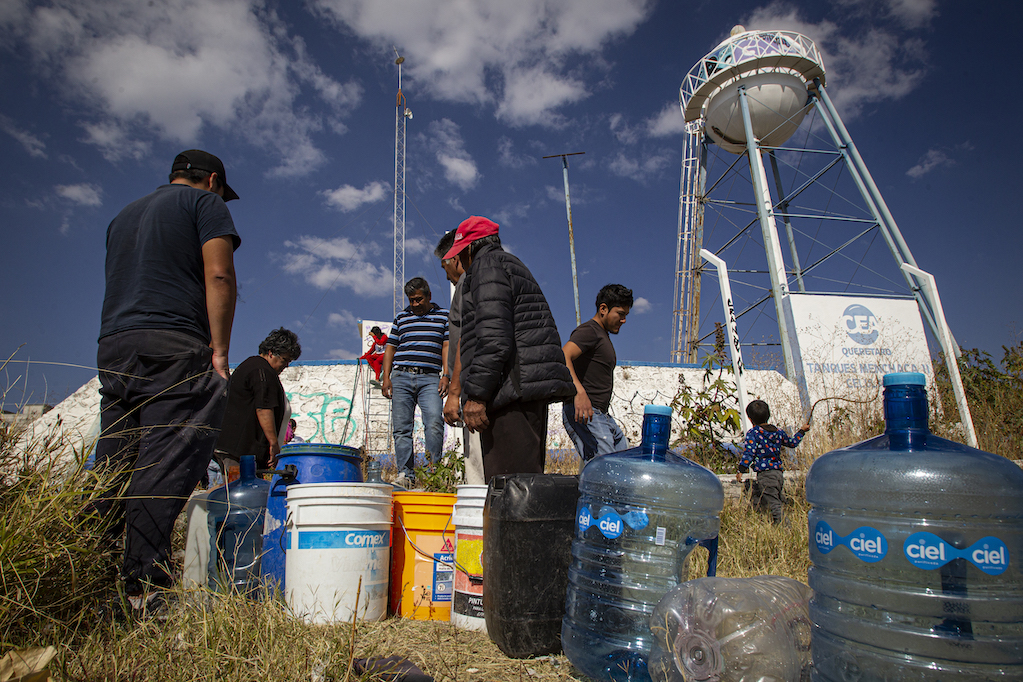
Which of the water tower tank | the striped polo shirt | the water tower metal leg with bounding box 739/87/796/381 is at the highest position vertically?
the water tower tank

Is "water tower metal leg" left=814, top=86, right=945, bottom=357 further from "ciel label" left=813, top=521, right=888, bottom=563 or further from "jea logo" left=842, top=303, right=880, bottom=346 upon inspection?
"ciel label" left=813, top=521, right=888, bottom=563

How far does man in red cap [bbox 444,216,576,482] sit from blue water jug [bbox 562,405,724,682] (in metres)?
0.65

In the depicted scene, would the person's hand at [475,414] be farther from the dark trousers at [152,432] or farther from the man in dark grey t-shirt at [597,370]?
the man in dark grey t-shirt at [597,370]

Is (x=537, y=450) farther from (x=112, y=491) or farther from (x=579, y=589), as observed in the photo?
(x=112, y=491)

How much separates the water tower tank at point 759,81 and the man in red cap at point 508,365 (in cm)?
1175

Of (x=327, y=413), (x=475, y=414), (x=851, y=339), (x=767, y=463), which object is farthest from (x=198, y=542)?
(x=851, y=339)

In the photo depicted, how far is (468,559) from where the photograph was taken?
240 centimetres

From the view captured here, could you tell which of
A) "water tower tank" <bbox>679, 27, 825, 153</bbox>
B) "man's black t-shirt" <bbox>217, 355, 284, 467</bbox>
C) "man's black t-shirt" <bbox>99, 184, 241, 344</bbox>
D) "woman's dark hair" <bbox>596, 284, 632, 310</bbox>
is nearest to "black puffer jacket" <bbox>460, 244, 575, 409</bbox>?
"man's black t-shirt" <bbox>99, 184, 241, 344</bbox>

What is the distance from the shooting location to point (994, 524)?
1.25m

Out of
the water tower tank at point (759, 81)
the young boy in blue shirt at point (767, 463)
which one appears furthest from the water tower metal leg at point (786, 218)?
the young boy in blue shirt at point (767, 463)

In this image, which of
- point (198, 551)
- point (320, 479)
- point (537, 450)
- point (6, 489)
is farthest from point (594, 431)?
point (6, 489)

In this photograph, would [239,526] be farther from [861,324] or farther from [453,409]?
[861,324]

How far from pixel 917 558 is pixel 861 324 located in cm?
810

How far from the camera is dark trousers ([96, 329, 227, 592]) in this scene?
210 centimetres
